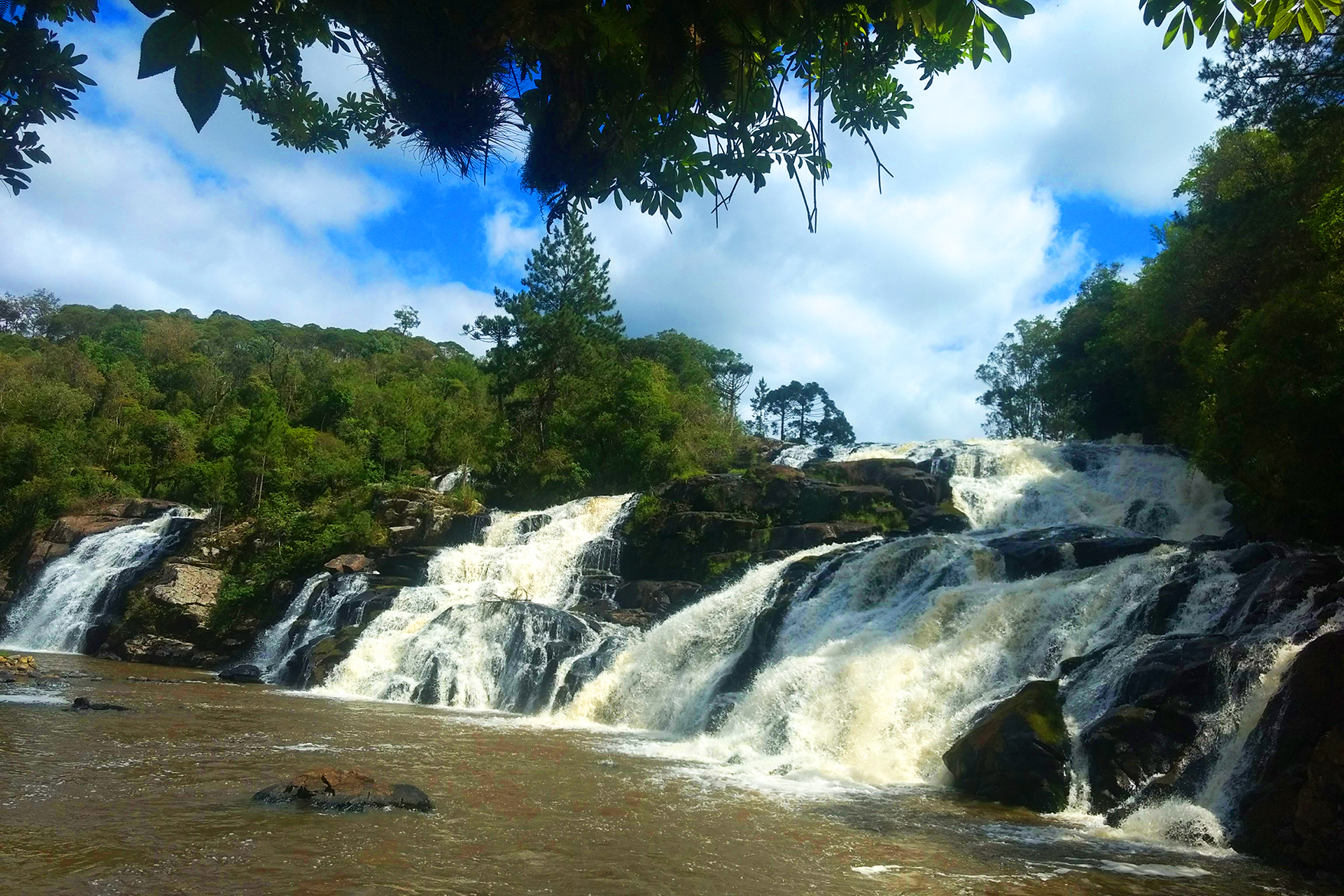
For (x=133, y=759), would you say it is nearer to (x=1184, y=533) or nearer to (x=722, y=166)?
(x=722, y=166)

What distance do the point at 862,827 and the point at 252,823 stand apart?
14.6 ft

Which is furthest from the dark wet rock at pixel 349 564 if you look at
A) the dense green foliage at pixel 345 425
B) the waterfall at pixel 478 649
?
the waterfall at pixel 478 649

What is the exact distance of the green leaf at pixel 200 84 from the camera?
5.45 ft

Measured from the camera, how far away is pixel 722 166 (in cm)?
350

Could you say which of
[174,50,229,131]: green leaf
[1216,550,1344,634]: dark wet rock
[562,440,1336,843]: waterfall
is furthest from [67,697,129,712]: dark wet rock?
[1216,550,1344,634]: dark wet rock

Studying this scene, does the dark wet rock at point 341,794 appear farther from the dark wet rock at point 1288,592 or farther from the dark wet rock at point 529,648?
the dark wet rock at point 529,648

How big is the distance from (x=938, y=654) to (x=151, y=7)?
36.7 feet

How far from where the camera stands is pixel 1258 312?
43.2ft

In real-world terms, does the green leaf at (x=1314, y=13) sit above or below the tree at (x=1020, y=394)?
below

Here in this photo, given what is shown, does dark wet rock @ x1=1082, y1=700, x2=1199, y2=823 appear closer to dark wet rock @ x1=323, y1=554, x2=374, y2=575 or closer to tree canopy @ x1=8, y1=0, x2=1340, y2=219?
tree canopy @ x1=8, y1=0, x2=1340, y2=219

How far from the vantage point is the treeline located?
1196cm

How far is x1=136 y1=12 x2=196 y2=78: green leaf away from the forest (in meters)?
24.5

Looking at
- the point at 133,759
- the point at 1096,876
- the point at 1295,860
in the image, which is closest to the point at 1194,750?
the point at 1295,860

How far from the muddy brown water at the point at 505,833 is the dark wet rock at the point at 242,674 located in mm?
7987
